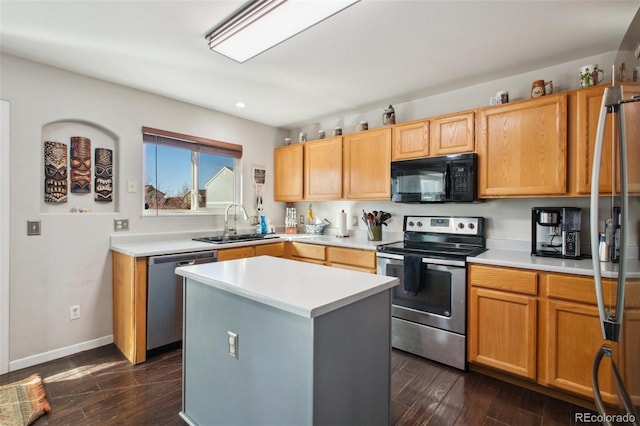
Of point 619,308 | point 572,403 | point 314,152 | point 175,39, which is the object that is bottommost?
point 572,403

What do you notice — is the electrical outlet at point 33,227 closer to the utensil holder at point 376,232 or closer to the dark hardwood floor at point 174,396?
the dark hardwood floor at point 174,396

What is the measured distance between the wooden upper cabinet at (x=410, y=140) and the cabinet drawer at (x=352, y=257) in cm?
101

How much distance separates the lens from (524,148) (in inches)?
94.0

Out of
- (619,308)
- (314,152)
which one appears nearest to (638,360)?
(619,308)

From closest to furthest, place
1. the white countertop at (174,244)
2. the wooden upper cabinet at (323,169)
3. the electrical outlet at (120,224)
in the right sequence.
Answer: the white countertop at (174,244) → the electrical outlet at (120,224) → the wooden upper cabinet at (323,169)

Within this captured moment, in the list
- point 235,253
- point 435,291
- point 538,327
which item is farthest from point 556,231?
point 235,253

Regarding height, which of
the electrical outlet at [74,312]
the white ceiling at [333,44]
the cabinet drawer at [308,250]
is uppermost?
the white ceiling at [333,44]

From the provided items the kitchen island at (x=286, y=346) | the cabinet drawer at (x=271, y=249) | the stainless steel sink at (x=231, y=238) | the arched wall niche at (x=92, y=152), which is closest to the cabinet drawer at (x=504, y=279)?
the kitchen island at (x=286, y=346)

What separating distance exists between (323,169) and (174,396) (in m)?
2.66

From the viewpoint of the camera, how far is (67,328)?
2621mm

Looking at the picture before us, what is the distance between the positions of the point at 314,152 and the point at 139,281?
236cm

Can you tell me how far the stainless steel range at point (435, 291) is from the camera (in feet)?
7.81

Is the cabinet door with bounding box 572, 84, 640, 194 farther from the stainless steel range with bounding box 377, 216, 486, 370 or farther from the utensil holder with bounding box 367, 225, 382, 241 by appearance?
the utensil holder with bounding box 367, 225, 382, 241

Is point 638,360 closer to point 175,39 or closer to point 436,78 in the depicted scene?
point 436,78
